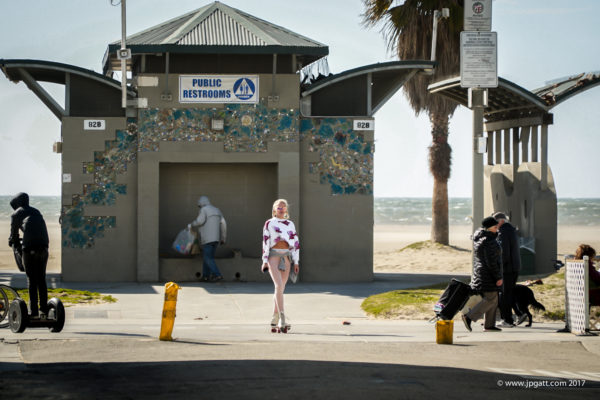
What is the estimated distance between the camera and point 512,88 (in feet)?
65.0

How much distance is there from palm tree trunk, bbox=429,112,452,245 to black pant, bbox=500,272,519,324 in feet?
58.9

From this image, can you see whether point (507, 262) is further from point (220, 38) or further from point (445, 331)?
point (220, 38)

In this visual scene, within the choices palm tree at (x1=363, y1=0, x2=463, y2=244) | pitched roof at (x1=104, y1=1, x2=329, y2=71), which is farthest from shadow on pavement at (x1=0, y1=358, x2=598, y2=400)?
palm tree at (x1=363, y1=0, x2=463, y2=244)

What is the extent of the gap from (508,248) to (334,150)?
701 cm

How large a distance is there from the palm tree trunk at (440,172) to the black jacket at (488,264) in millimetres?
18692

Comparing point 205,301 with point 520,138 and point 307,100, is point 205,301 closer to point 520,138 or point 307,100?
point 307,100

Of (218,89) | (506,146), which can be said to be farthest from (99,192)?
(506,146)

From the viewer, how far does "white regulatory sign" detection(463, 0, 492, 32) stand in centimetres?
1503

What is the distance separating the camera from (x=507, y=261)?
13680 mm

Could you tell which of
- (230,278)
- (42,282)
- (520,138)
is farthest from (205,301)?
(520,138)

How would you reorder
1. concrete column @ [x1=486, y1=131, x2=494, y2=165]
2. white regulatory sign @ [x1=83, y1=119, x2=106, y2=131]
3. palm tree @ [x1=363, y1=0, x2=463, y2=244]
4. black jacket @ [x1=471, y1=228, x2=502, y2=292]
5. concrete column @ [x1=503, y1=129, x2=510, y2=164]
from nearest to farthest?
black jacket @ [x1=471, y1=228, x2=502, y2=292], white regulatory sign @ [x1=83, y1=119, x2=106, y2=131], concrete column @ [x1=503, y1=129, x2=510, y2=164], concrete column @ [x1=486, y1=131, x2=494, y2=165], palm tree @ [x1=363, y1=0, x2=463, y2=244]

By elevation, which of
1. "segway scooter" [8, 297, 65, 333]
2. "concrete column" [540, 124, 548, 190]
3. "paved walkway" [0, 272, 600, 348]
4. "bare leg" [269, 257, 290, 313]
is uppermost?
"concrete column" [540, 124, 548, 190]

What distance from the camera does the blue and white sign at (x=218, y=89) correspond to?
19781mm

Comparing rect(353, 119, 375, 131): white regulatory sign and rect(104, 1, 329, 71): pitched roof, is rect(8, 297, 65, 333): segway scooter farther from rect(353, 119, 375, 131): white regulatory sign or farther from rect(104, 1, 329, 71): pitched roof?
rect(353, 119, 375, 131): white regulatory sign
